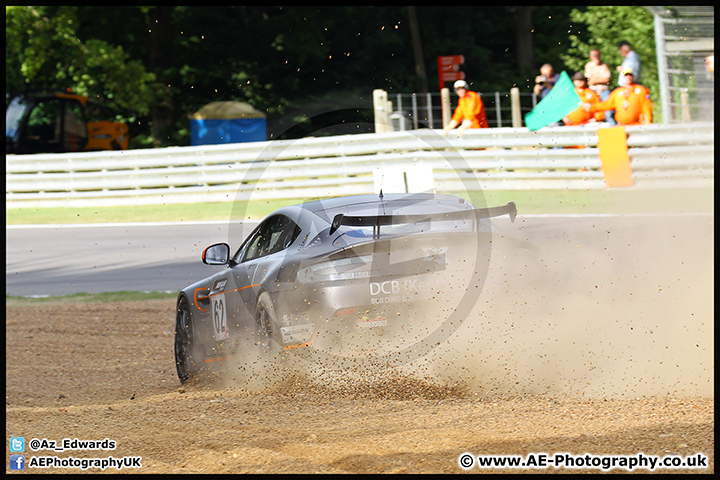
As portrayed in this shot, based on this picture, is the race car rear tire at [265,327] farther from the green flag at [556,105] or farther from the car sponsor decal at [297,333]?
the green flag at [556,105]

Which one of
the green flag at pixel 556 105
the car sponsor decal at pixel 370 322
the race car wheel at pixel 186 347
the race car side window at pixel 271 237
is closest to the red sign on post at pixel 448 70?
the green flag at pixel 556 105

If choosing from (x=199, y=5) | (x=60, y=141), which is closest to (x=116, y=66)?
(x=60, y=141)

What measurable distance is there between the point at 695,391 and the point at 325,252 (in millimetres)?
2416

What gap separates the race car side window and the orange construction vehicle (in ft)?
68.2

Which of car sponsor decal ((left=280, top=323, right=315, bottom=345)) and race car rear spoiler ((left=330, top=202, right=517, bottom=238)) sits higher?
race car rear spoiler ((left=330, top=202, right=517, bottom=238))

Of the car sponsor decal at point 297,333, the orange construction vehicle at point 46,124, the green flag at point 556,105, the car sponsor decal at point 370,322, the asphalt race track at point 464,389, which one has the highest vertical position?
the orange construction vehicle at point 46,124

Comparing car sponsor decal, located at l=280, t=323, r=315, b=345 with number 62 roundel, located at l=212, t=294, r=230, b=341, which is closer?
car sponsor decal, located at l=280, t=323, r=315, b=345

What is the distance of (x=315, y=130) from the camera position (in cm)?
3325

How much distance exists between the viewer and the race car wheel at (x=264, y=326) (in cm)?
527

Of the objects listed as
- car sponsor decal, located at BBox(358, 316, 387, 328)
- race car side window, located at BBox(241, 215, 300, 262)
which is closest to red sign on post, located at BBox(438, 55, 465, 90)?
race car side window, located at BBox(241, 215, 300, 262)

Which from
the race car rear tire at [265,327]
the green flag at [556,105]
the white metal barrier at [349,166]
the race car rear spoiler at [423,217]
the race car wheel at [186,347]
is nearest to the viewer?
the race car rear spoiler at [423,217]

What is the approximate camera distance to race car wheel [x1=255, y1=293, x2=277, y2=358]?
17.3 ft

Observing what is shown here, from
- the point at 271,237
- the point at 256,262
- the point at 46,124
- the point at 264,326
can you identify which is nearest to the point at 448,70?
the point at 46,124

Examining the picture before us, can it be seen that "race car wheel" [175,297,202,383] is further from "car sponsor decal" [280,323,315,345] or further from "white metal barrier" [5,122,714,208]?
"white metal barrier" [5,122,714,208]
